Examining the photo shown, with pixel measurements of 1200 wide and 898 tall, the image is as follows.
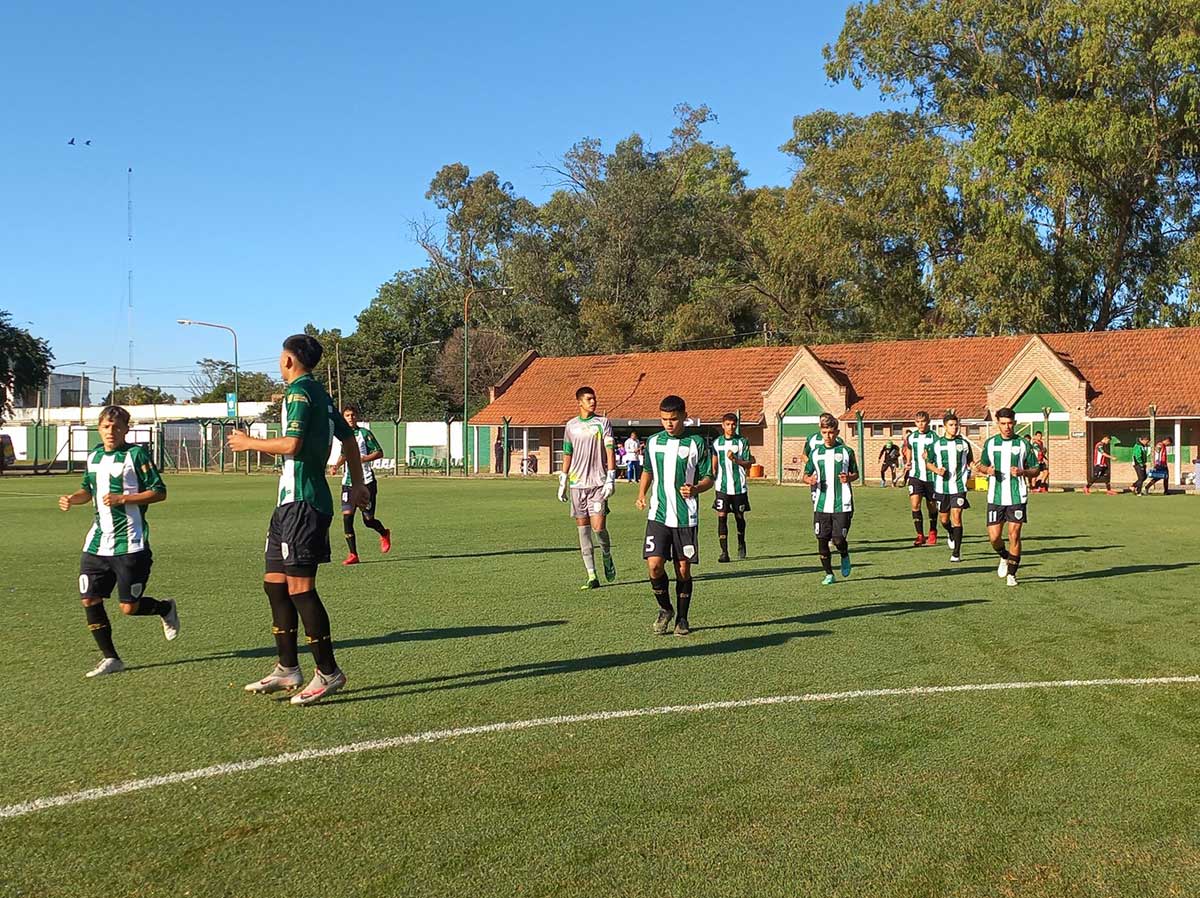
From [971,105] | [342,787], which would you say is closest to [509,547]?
[342,787]

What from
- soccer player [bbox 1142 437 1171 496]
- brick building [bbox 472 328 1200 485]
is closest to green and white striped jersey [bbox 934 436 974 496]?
soccer player [bbox 1142 437 1171 496]

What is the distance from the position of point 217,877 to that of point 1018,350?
43.6 m

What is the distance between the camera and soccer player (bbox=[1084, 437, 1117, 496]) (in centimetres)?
3744

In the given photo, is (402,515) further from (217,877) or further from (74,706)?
(217,877)

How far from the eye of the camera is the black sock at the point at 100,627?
7332mm

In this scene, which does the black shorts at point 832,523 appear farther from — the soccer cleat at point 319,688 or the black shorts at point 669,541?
the soccer cleat at point 319,688

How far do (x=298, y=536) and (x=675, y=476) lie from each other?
3595 mm

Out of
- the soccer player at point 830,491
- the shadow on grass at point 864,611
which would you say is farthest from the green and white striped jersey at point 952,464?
the shadow on grass at point 864,611

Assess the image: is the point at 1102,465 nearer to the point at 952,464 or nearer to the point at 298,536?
the point at 952,464

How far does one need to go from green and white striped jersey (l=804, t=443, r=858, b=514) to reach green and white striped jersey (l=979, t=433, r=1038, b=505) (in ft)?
4.85

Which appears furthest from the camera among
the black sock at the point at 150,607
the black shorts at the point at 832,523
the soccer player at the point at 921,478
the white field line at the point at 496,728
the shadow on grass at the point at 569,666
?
the soccer player at the point at 921,478

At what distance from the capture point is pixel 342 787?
497 cm

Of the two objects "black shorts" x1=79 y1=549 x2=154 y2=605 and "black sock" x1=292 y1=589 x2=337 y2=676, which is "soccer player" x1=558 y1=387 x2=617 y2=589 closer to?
"black shorts" x1=79 y1=549 x2=154 y2=605

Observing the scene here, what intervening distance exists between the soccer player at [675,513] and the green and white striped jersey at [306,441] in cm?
325
